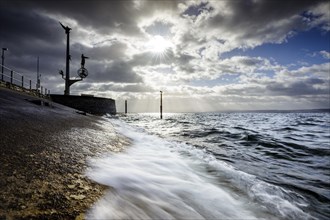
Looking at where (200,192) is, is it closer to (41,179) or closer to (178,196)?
(178,196)

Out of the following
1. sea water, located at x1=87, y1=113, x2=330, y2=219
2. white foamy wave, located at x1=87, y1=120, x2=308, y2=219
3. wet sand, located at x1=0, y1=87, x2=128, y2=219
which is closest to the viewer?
wet sand, located at x1=0, y1=87, x2=128, y2=219

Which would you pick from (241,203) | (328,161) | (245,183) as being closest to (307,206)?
(245,183)

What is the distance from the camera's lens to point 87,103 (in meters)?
30.2

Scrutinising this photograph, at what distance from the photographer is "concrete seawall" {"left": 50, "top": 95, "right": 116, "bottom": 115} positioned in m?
27.4

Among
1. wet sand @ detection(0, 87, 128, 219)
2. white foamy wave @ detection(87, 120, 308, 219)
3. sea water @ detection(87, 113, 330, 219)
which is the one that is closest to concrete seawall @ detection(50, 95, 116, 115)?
sea water @ detection(87, 113, 330, 219)

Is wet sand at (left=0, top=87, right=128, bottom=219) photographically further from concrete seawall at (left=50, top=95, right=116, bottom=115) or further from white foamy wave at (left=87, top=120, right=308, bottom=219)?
concrete seawall at (left=50, top=95, right=116, bottom=115)

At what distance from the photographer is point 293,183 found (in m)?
4.70

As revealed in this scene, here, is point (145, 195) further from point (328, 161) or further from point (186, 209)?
point (328, 161)

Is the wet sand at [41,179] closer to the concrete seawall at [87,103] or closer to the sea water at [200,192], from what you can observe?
the sea water at [200,192]

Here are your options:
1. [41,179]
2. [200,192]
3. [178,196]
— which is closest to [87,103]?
[200,192]

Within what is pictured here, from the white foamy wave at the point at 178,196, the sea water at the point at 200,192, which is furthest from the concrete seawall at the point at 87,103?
the white foamy wave at the point at 178,196

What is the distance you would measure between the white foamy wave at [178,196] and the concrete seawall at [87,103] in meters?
26.3

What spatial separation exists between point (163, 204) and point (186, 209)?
11.4 inches

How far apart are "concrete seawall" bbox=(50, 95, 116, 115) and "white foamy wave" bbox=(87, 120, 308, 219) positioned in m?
26.3
